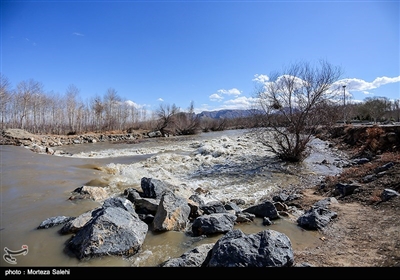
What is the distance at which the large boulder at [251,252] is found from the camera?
A: 2.79 meters

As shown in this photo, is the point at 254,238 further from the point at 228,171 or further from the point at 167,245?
the point at 228,171

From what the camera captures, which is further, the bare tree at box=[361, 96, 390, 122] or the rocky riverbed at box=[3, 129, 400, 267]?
the bare tree at box=[361, 96, 390, 122]

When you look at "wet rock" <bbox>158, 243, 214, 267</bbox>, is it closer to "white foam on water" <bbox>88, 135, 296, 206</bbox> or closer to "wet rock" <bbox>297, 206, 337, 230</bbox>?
"wet rock" <bbox>297, 206, 337, 230</bbox>

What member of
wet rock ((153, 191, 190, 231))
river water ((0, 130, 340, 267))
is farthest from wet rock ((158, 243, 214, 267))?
wet rock ((153, 191, 190, 231))

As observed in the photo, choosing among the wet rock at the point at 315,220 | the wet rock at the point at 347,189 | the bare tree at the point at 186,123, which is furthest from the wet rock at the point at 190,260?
the bare tree at the point at 186,123

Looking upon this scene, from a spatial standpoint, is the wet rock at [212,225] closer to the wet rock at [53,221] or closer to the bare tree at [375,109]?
the wet rock at [53,221]

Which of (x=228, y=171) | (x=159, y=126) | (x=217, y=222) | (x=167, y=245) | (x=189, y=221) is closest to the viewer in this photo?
(x=167, y=245)

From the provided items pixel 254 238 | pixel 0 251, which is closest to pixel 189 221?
pixel 254 238

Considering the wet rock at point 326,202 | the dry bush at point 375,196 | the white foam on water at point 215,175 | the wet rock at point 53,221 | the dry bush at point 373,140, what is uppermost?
the dry bush at point 373,140

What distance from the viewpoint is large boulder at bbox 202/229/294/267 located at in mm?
2794

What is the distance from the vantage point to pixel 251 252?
2910mm

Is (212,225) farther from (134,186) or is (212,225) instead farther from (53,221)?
(134,186)
